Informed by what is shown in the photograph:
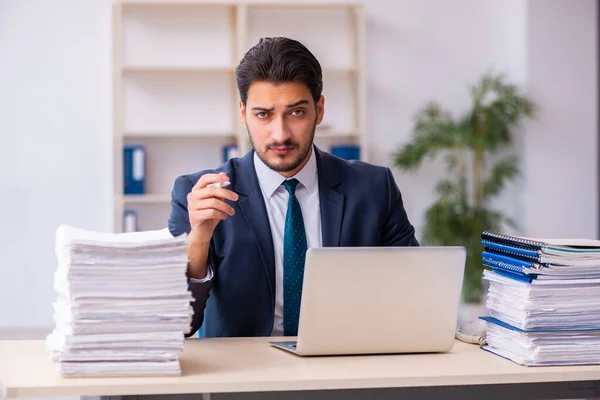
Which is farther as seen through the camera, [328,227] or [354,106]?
[354,106]

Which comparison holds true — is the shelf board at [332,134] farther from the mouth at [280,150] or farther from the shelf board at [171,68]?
the mouth at [280,150]

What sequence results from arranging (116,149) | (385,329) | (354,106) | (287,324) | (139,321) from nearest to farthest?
(139,321) < (385,329) < (287,324) < (116,149) < (354,106)

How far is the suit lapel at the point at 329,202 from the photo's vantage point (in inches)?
92.7

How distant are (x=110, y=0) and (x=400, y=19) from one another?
1.91 meters

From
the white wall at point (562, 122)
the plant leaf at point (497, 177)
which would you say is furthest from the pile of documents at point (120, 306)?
the white wall at point (562, 122)

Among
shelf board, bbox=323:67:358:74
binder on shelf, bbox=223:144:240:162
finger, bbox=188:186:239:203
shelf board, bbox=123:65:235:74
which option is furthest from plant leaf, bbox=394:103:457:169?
finger, bbox=188:186:239:203

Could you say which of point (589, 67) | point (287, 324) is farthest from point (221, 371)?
point (589, 67)

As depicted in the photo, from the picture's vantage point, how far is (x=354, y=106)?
582 centimetres

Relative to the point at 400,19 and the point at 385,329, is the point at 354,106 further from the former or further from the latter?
the point at 385,329

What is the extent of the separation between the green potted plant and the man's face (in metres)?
3.36

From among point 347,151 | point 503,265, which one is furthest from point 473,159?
point 503,265

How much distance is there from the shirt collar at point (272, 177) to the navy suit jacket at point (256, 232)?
23mm

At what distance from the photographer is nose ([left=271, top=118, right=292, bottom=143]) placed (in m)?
2.19

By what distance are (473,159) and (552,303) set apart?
13.5 feet
